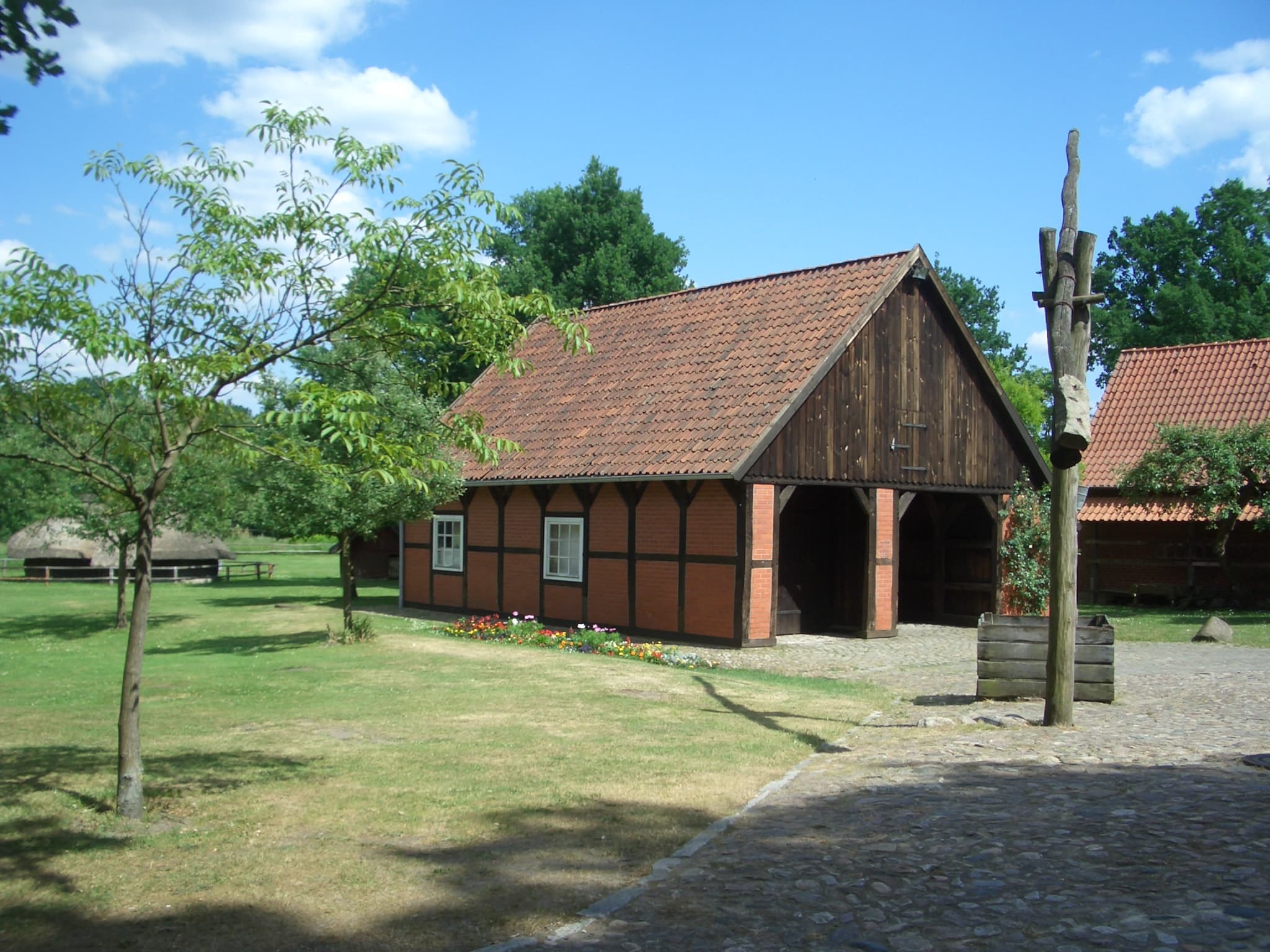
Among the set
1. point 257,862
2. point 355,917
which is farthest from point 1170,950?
point 257,862

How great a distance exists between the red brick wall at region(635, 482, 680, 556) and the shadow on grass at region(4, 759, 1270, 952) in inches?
440

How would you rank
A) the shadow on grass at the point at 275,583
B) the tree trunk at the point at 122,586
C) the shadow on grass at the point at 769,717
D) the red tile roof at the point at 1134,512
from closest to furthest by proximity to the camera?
the shadow on grass at the point at 769,717
the tree trunk at the point at 122,586
the red tile roof at the point at 1134,512
the shadow on grass at the point at 275,583

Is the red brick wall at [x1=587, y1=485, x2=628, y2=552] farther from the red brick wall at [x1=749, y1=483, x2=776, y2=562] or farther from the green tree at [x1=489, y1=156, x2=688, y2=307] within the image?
the green tree at [x1=489, y1=156, x2=688, y2=307]

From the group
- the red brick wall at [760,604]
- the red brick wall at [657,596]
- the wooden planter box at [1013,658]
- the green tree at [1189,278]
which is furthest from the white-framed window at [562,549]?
the green tree at [1189,278]

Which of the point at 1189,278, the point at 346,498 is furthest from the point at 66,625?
the point at 1189,278

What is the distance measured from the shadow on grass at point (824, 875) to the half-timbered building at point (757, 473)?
33.9 ft

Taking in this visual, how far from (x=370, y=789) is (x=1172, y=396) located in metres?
28.2

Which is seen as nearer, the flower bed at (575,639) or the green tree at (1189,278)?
the flower bed at (575,639)

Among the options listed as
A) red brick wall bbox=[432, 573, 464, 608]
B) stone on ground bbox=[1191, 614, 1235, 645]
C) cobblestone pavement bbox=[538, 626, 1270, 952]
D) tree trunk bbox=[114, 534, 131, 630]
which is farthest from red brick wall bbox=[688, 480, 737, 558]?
tree trunk bbox=[114, 534, 131, 630]

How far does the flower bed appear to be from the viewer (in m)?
16.3

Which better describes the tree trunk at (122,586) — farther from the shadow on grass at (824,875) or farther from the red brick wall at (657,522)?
the shadow on grass at (824,875)

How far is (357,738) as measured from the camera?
9.98m

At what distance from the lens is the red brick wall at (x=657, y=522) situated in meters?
19.0

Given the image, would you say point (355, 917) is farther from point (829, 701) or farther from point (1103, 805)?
point (829, 701)
